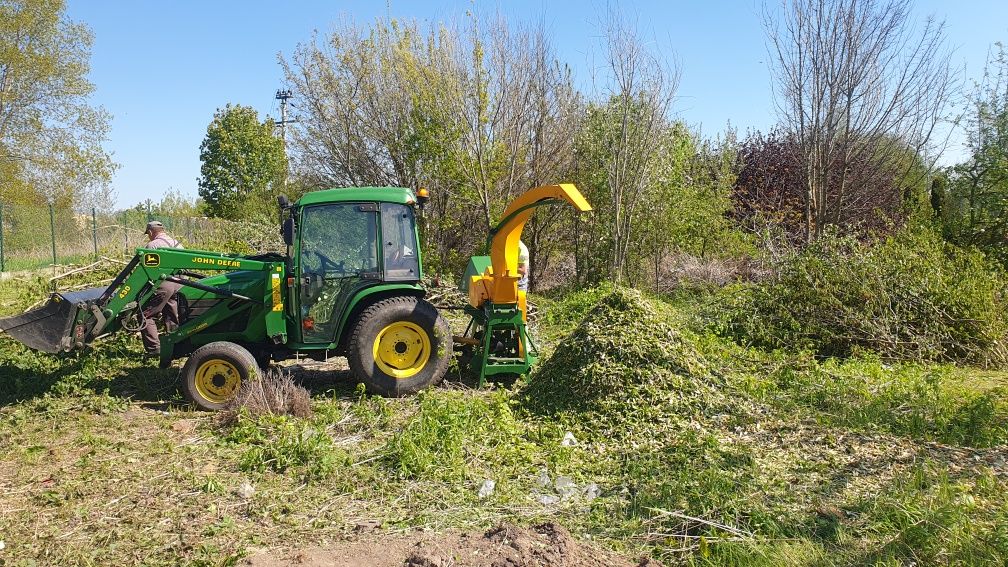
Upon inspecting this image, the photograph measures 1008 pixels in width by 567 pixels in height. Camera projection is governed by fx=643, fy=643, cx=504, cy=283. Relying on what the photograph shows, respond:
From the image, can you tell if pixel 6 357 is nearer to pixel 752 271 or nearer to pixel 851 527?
pixel 851 527

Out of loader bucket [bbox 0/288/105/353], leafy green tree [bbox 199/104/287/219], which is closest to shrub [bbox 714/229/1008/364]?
loader bucket [bbox 0/288/105/353]

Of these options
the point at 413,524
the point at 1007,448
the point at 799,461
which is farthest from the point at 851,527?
the point at 413,524

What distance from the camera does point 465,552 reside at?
3498 millimetres

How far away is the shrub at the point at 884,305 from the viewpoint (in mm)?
7703

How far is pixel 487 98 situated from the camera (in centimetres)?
1309

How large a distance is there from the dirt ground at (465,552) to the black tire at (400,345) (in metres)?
2.72

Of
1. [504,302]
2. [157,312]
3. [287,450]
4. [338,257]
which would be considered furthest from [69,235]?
[287,450]

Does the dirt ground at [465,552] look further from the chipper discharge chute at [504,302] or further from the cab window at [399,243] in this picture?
the cab window at [399,243]

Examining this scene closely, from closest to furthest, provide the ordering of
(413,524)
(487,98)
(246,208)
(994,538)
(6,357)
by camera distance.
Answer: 1. (994,538)
2. (413,524)
3. (6,357)
4. (487,98)
5. (246,208)

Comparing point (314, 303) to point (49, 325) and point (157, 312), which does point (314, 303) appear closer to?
point (157, 312)

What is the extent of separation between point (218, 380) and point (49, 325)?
1.64 meters

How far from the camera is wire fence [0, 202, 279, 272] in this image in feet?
50.0

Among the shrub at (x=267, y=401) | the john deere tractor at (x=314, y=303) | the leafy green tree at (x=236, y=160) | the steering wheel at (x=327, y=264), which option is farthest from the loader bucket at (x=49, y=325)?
the leafy green tree at (x=236, y=160)

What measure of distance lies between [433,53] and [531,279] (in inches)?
225
